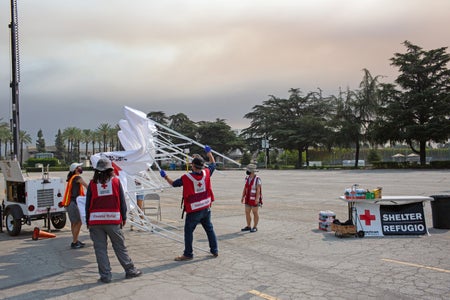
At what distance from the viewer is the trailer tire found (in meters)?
11.5

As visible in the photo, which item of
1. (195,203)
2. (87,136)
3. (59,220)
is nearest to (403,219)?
(195,203)

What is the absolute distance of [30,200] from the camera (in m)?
10.7

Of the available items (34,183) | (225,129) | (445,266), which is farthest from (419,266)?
(225,129)

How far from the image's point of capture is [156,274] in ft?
22.5

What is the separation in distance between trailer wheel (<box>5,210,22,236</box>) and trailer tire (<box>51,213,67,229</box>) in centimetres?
95

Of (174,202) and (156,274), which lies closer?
(156,274)

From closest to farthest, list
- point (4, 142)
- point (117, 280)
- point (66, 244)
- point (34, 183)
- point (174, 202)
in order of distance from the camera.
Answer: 1. point (117, 280)
2. point (66, 244)
3. point (34, 183)
4. point (174, 202)
5. point (4, 142)

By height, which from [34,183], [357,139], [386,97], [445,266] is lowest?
[445,266]

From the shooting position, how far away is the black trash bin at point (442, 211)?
10148 mm

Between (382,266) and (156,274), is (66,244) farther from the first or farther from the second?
(382,266)

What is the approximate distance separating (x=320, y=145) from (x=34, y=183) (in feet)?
212

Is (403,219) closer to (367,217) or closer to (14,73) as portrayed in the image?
(367,217)

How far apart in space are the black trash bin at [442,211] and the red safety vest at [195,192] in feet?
20.1

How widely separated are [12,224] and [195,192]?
6.08m
